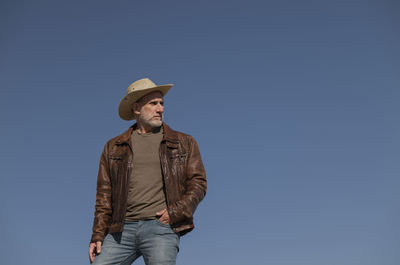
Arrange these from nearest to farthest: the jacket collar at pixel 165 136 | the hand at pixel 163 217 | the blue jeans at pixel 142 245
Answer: the blue jeans at pixel 142 245
the hand at pixel 163 217
the jacket collar at pixel 165 136

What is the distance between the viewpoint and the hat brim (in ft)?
20.3

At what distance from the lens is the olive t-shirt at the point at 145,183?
17.8ft

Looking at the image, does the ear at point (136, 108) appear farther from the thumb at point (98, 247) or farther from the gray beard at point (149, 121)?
the thumb at point (98, 247)

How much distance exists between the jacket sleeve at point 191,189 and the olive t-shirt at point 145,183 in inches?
10.4

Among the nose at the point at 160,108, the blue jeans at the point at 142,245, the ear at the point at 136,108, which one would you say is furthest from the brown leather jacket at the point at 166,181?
the ear at the point at 136,108

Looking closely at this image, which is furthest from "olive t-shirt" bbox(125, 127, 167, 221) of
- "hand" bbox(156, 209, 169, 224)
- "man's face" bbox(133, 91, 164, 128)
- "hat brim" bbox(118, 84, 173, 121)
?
"hat brim" bbox(118, 84, 173, 121)

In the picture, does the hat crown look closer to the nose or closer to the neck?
the nose

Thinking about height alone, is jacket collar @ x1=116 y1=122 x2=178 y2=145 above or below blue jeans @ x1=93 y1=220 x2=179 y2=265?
above

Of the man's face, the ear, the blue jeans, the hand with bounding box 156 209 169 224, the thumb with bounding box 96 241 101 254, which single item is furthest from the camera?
the ear

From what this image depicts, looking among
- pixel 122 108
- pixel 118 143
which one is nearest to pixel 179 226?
pixel 118 143

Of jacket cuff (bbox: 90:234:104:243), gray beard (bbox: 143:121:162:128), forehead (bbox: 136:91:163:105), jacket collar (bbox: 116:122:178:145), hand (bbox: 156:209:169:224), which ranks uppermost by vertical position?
forehead (bbox: 136:91:163:105)

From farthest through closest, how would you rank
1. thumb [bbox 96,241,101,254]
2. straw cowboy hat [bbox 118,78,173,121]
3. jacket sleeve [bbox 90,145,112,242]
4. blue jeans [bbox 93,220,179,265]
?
straw cowboy hat [bbox 118,78,173,121], jacket sleeve [bbox 90,145,112,242], thumb [bbox 96,241,101,254], blue jeans [bbox 93,220,179,265]

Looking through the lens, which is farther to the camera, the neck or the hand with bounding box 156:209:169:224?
the neck

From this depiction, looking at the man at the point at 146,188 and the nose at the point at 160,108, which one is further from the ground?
the nose at the point at 160,108
